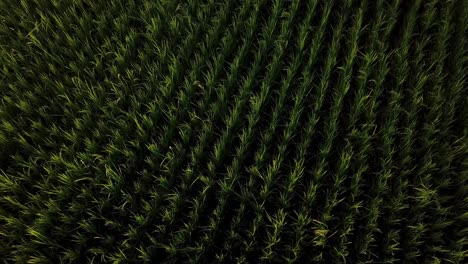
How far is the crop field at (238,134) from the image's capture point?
1.51 meters

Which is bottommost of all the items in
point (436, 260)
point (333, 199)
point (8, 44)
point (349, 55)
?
point (436, 260)

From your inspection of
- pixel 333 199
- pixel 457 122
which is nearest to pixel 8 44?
pixel 333 199

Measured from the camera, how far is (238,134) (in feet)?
5.25

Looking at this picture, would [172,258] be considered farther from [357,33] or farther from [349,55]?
[357,33]

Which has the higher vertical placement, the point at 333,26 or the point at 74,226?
the point at 333,26

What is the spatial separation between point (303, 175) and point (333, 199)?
0.14m

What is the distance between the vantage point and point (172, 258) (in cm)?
150

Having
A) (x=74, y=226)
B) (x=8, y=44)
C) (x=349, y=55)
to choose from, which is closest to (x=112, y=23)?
(x=8, y=44)

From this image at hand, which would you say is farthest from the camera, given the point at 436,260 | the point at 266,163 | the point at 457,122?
the point at 457,122

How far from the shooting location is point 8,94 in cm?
177

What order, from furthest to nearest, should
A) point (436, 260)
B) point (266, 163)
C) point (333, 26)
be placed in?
point (333, 26) → point (266, 163) → point (436, 260)

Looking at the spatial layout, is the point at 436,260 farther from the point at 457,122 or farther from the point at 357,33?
the point at 357,33

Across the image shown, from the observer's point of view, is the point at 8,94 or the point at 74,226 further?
the point at 8,94

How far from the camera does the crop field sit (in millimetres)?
1512
